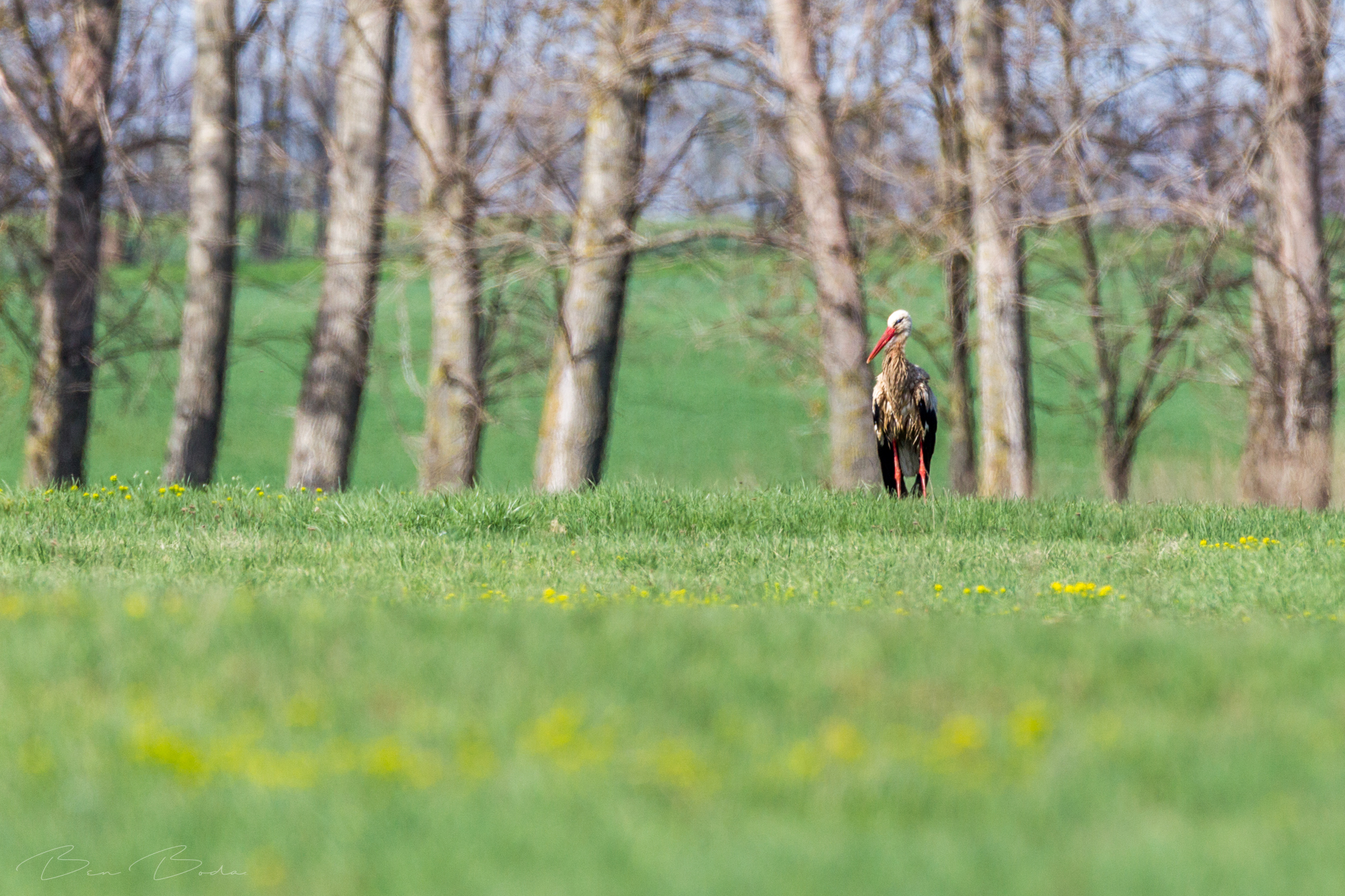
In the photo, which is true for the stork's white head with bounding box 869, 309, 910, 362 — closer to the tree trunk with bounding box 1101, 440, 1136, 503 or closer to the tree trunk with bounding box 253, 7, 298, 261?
the tree trunk with bounding box 253, 7, 298, 261

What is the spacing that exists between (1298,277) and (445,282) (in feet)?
29.1

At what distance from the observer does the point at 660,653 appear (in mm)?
4840

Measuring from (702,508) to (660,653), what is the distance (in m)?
5.22

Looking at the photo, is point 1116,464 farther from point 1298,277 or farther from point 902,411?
point 902,411

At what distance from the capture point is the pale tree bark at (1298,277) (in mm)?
12891

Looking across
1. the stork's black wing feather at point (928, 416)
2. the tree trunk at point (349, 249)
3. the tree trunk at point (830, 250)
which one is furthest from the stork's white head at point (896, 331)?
the tree trunk at point (349, 249)

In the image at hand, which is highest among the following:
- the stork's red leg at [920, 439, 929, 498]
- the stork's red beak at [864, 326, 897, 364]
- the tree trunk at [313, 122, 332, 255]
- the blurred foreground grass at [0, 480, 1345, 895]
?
the tree trunk at [313, 122, 332, 255]

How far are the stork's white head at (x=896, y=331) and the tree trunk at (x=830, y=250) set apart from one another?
1.28m

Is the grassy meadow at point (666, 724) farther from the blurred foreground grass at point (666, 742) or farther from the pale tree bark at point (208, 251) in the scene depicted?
the pale tree bark at point (208, 251)

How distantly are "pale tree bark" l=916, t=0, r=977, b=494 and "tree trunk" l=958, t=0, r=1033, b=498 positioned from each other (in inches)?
9.0

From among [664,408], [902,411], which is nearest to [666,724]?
[902,411]

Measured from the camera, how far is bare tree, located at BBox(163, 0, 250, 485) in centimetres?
1470

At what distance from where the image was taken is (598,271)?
519 inches

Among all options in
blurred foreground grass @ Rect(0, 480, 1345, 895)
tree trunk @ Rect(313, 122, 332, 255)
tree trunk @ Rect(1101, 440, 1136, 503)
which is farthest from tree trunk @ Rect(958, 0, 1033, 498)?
tree trunk @ Rect(313, 122, 332, 255)
